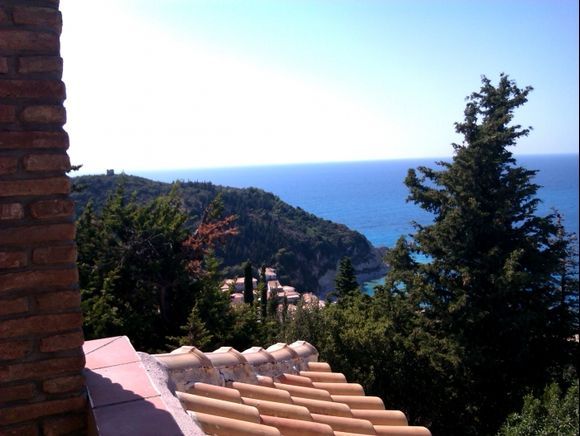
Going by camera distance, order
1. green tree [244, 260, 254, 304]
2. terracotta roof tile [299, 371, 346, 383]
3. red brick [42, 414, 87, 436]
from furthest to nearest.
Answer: green tree [244, 260, 254, 304]
terracotta roof tile [299, 371, 346, 383]
red brick [42, 414, 87, 436]

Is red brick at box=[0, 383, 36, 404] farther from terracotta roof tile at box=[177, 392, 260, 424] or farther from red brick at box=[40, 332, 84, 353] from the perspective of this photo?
terracotta roof tile at box=[177, 392, 260, 424]

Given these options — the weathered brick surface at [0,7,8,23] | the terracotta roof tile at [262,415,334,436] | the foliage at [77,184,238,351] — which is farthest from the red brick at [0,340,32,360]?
the foliage at [77,184,238,351]

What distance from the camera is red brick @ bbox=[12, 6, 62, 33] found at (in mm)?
1822

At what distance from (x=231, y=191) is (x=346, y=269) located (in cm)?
2411

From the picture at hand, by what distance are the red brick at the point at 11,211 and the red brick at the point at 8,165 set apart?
A: 121 millimetres

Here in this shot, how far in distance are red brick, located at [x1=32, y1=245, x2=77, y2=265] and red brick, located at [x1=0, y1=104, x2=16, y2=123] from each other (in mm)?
500

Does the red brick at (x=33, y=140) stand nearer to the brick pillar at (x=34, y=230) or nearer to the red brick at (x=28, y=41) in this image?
the brick pillar at (x=34, y=230)

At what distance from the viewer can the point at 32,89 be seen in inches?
73.4

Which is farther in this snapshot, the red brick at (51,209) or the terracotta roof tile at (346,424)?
the terracotta roof tile at (346,424)

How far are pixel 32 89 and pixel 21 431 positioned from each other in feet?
4.46

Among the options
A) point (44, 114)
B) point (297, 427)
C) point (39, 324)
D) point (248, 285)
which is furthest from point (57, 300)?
point (248, 285)

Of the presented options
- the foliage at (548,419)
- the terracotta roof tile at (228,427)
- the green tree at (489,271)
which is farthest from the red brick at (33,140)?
the green tree at (489,271)

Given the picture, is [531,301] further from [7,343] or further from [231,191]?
[231,191]

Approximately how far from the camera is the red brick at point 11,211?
1.85m
